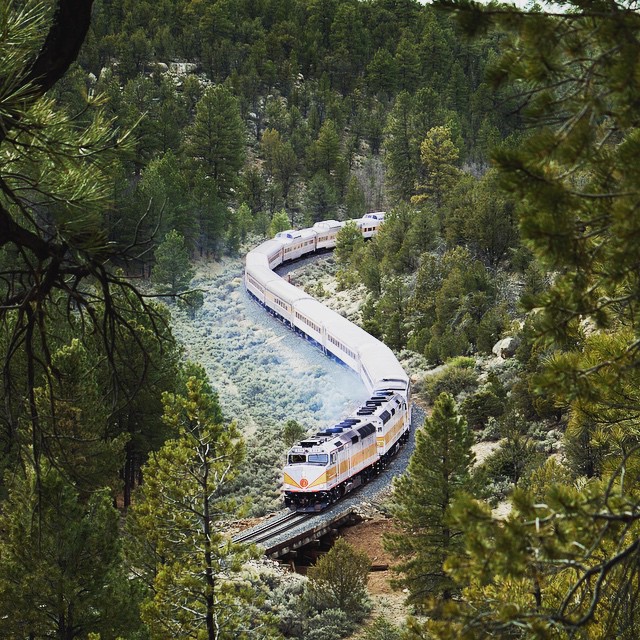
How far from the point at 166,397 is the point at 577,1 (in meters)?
13.8

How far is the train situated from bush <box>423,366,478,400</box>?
1.89 meters

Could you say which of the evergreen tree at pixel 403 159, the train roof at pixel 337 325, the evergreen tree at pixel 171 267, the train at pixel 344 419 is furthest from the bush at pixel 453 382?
the evergreen tree at pixel 403 159

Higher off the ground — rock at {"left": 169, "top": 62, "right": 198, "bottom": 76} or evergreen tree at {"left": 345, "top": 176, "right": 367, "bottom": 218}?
rock at {"left": 169, "top": 62, "right": 198, "bottom": 76}

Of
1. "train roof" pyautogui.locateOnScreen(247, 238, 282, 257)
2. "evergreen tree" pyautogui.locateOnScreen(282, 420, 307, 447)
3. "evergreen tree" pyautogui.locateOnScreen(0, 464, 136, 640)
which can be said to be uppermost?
"evergreen tree" pyautogui.locateOnScreen(0, 464, 136, 640)

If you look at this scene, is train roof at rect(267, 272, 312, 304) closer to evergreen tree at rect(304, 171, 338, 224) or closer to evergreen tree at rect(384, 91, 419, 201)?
evergreen tree at rect(384, 91, 419, 201)

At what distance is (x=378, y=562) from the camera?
93.1 ft

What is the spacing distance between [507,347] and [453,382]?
9.34 ft

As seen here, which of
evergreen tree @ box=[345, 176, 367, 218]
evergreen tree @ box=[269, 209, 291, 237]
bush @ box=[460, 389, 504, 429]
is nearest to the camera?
bush @ box=[460, 389, 504, 429]

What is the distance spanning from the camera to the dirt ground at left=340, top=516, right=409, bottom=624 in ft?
81.3

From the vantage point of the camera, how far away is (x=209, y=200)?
61.7m

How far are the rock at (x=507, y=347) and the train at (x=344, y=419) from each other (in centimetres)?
432

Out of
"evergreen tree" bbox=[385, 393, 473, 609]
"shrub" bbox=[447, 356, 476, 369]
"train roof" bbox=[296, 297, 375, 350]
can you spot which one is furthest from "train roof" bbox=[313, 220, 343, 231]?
"evergreen tree" bbox=[385, 393, 473, 609]

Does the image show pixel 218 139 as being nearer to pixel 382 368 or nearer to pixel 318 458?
pixel 382 368

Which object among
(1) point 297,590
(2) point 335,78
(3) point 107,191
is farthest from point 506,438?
(2) point 335,78
